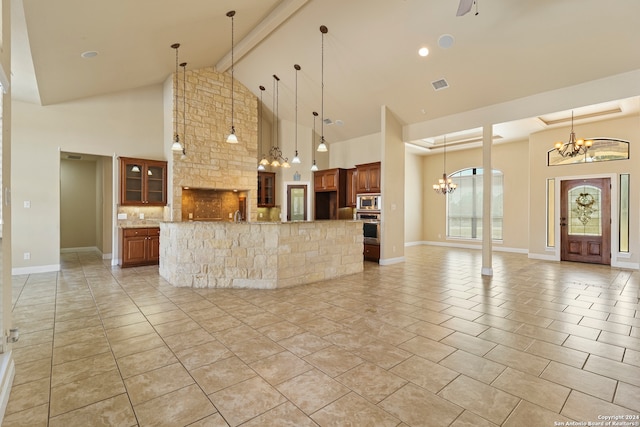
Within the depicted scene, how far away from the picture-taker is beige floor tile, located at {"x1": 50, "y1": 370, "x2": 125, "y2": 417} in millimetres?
2041

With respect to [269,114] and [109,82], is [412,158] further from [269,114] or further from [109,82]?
[109,82]

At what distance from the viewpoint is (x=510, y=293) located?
4828mm

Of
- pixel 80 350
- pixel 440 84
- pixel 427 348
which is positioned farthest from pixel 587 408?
pixel 440 84

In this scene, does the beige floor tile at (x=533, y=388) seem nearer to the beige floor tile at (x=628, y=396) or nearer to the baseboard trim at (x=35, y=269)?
the beige floor tile at (x=628, y=396)

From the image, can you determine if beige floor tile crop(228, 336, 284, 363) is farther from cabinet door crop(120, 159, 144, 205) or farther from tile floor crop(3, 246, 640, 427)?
cabinet door crop(120, 159, 144, 205)

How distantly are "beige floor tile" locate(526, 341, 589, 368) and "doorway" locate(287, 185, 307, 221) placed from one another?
7.08 metres

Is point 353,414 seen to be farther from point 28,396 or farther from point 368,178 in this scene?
point 368,178

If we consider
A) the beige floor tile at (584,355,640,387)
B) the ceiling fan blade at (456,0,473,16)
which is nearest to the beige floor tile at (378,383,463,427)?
the beige floor tile at (584,355,640,387)

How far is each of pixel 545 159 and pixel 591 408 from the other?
315 inches

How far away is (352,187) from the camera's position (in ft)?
28.6

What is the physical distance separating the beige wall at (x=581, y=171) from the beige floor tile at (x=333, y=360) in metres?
8.03

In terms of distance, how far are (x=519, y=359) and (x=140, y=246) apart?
24.3ft

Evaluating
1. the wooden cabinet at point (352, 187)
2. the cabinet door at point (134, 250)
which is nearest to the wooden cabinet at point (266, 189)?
the wooden cabinet at point (352, 187)

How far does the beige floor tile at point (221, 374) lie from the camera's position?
7.45 feet
